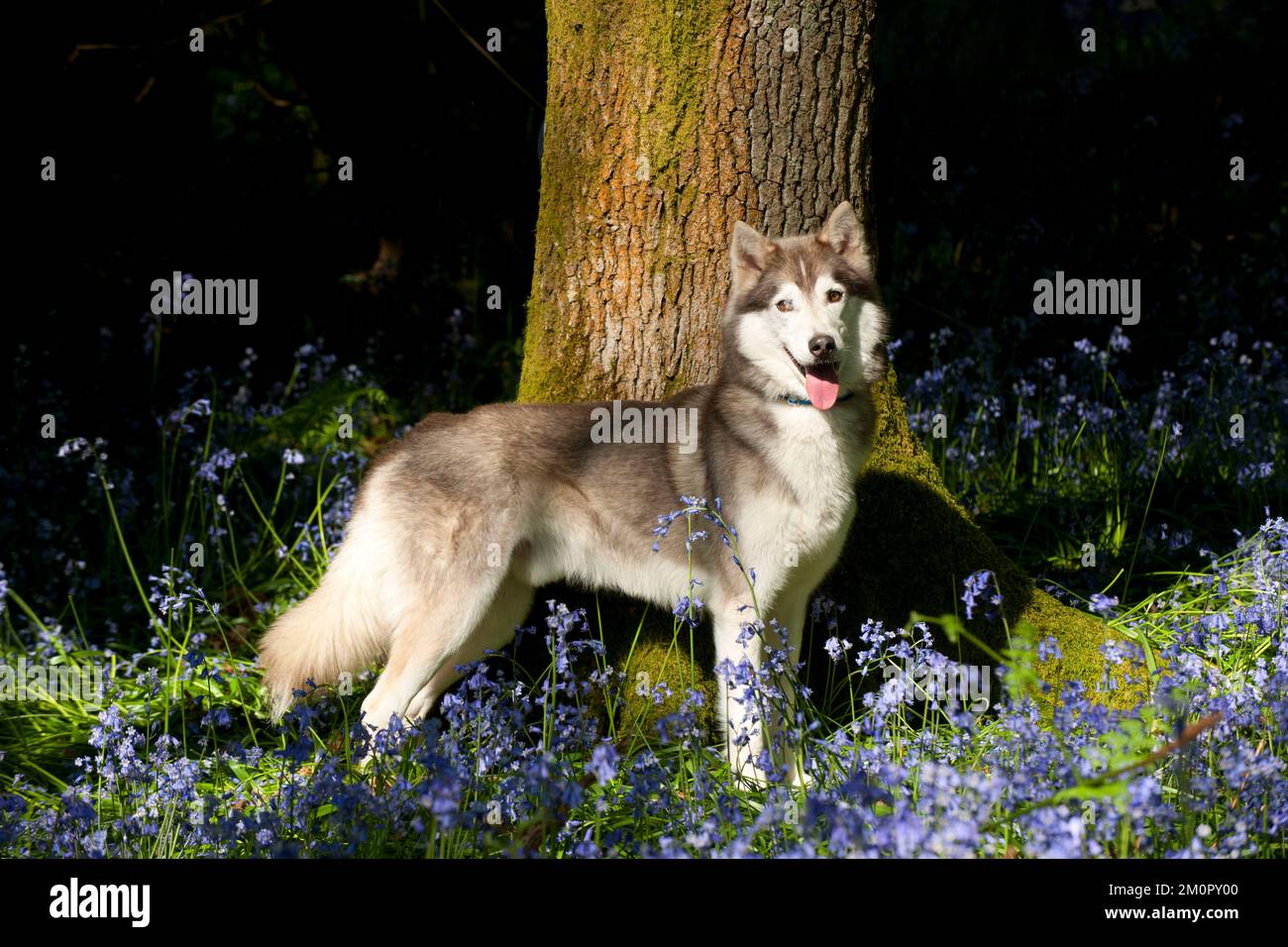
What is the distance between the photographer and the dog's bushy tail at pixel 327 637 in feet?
14.7

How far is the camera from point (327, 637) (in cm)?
454

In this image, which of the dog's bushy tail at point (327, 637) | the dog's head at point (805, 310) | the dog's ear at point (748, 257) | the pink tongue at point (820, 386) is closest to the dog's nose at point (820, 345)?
the dog's head at point (805, 310)

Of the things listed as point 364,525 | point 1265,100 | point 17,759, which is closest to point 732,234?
point 364,525

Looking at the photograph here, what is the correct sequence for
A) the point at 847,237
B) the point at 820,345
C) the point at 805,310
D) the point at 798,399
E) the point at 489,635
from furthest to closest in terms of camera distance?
1. the point at 489,635
2. the point at 847,237
3. the point at 798,399
4. the point at 805,310
5. the point at 820,345

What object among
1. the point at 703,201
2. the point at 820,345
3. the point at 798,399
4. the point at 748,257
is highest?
the point at 703,201

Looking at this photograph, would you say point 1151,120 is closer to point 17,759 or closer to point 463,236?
point 463,236

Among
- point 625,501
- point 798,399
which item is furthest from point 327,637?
point 798,399

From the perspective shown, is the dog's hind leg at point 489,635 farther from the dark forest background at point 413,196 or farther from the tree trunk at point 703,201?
the dark forest background at point 413,196

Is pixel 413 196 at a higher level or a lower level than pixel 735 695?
higher

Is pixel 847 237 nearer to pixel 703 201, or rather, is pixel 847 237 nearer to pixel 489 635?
pixel 703 201

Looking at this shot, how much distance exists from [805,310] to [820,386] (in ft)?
0.86

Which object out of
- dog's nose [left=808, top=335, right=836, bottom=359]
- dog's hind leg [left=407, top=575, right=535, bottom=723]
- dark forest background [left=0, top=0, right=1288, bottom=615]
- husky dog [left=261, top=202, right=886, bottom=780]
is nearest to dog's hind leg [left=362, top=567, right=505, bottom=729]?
husky dog [left=261, top=202, right=886, bottom=780]

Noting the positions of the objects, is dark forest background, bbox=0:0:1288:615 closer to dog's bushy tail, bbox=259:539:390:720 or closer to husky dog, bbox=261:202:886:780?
dog's bushy tail, bbox=259:539:390:720
